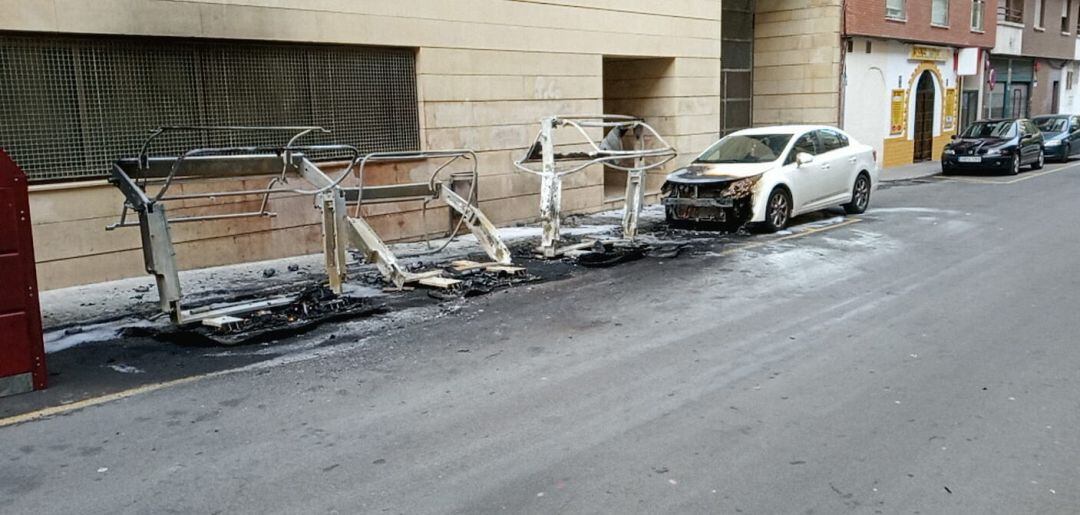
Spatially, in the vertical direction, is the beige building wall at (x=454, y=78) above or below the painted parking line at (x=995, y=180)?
above

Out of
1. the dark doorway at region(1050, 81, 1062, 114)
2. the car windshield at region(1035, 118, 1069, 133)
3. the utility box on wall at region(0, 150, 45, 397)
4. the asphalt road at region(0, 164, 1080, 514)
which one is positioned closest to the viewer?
the asphalt road at region(0, 164, 1080, 514)

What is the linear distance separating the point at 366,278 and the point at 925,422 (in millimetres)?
6488

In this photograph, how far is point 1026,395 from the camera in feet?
17.7

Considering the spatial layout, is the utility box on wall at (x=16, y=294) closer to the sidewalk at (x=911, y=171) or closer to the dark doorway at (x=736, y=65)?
the dark doorway at (x=736, y=65)

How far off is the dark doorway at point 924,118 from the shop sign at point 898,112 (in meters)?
1.35

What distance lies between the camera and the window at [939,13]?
2716cm

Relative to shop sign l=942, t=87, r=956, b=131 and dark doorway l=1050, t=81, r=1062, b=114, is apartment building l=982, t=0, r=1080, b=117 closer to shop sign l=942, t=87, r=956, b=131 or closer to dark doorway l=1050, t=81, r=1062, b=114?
dark doorway l=1050, t=81, r=1062, b=114

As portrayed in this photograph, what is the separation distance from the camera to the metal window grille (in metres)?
9.02

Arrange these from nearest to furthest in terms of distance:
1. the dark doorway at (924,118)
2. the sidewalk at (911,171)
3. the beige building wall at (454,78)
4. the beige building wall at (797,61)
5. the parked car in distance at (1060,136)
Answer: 1. the beige building wall at (454,78)
2. the sidewalk at (911,171)
3. the beige building wall at (797,61)
4. the parked car in distance at (1060,136)
5. the dark doorway at (924,118)

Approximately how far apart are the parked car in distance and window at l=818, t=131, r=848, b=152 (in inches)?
605

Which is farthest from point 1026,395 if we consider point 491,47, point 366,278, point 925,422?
point 491,47

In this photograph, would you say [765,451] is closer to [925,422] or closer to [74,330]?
[925,422]

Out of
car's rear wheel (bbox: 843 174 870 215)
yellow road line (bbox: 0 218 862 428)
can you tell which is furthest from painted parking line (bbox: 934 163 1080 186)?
yellow road line (bbox: 0 218 862 428)

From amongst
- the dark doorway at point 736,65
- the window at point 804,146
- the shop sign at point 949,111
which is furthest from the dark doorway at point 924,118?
the window at point 804,146
